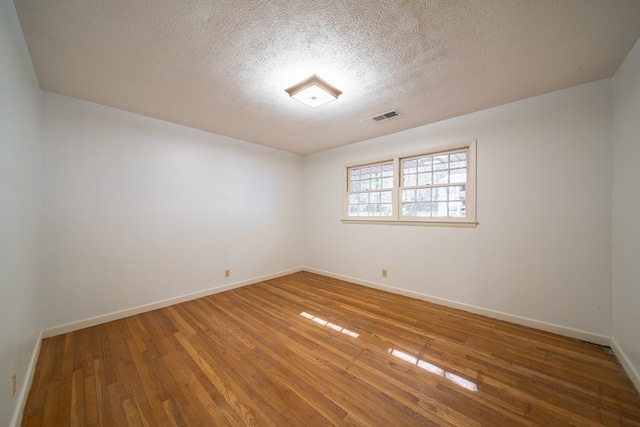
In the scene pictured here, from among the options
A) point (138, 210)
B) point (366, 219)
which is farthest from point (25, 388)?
point (366, 219)

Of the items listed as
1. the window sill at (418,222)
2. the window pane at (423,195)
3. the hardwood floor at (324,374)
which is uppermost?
the window pane at (423,195)

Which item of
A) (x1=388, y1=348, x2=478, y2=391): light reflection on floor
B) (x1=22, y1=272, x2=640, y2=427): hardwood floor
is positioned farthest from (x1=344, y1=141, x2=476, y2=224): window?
(x1=388, y1=348, x2=478, y2=391): light reflection on floor

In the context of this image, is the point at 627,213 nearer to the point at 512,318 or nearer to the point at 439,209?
the point at 512,318

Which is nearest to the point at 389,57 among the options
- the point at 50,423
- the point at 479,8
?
the point at 479,8

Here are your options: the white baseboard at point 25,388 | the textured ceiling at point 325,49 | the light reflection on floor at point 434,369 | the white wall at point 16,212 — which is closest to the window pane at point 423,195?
the textured ceiling at point 325,49

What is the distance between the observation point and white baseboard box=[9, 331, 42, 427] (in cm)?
133

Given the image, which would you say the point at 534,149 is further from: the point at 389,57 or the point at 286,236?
the point at 286,236

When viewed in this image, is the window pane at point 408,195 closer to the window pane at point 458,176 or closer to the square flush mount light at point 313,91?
the window pane at point 458,176

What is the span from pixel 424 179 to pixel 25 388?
14.5 feet

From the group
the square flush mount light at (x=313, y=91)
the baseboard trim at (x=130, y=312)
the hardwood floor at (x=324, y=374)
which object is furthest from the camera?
the baseboard trim at (x=130, y=312)

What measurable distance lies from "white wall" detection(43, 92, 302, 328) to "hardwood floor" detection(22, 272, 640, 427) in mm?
473

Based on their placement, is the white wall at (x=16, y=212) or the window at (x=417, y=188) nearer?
the white wall at (x=16, y=212)

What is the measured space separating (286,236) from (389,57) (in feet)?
12.0

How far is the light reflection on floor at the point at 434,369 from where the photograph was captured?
1.67 meters
